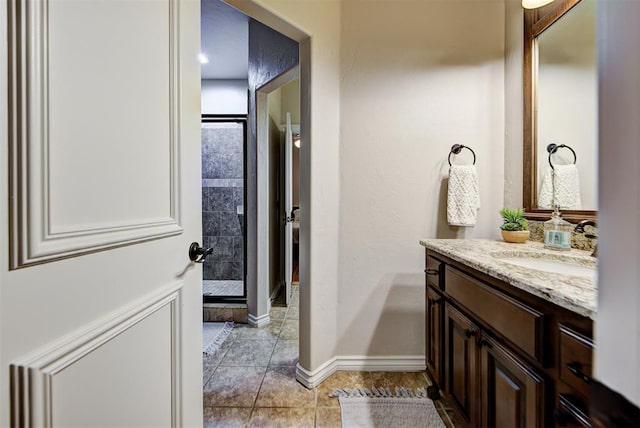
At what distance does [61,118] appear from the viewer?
511 millimetres

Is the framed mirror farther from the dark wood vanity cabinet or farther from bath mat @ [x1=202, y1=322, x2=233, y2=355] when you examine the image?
bath mat @ [x1=202, y1=322, x2=233, y2=355]

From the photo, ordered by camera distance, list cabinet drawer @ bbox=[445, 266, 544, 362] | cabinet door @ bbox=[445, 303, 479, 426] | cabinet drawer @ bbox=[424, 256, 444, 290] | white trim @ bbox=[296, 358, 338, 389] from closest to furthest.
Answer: cabinet drawer @ bbox=[445, 266, 544, 362]
cabinet door @ bbox=[445, 303, 479, 426]
cabinet drawer @ bbox=[424, 256, 444, 290]
white trim @ bbox=[296, 358, 338, 389]

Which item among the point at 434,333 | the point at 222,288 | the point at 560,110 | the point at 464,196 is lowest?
the point at 222,288

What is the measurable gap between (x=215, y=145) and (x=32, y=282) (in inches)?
116

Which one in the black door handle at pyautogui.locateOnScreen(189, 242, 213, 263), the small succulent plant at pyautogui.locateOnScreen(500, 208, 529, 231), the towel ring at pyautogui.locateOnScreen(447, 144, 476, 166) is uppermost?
the towel ring at pyautogui.locateOnScreen(447, 144, 476, 166)

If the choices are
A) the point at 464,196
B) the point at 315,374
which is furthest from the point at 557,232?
the point at 315,374

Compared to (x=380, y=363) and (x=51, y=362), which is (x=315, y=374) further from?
(x=51, y=362)

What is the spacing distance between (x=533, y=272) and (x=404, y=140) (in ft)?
3.72

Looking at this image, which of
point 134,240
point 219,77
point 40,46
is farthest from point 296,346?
point 219,77

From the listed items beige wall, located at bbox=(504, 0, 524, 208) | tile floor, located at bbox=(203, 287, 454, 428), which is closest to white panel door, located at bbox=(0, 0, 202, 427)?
tile floor, located at bbox=(203, 287, 454, 428)

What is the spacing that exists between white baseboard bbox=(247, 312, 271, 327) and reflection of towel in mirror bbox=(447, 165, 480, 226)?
175 cm

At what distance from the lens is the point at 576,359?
2.12 ft

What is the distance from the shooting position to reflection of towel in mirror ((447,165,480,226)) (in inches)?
65.0

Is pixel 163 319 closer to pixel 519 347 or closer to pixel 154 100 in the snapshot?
pixel 154 100
